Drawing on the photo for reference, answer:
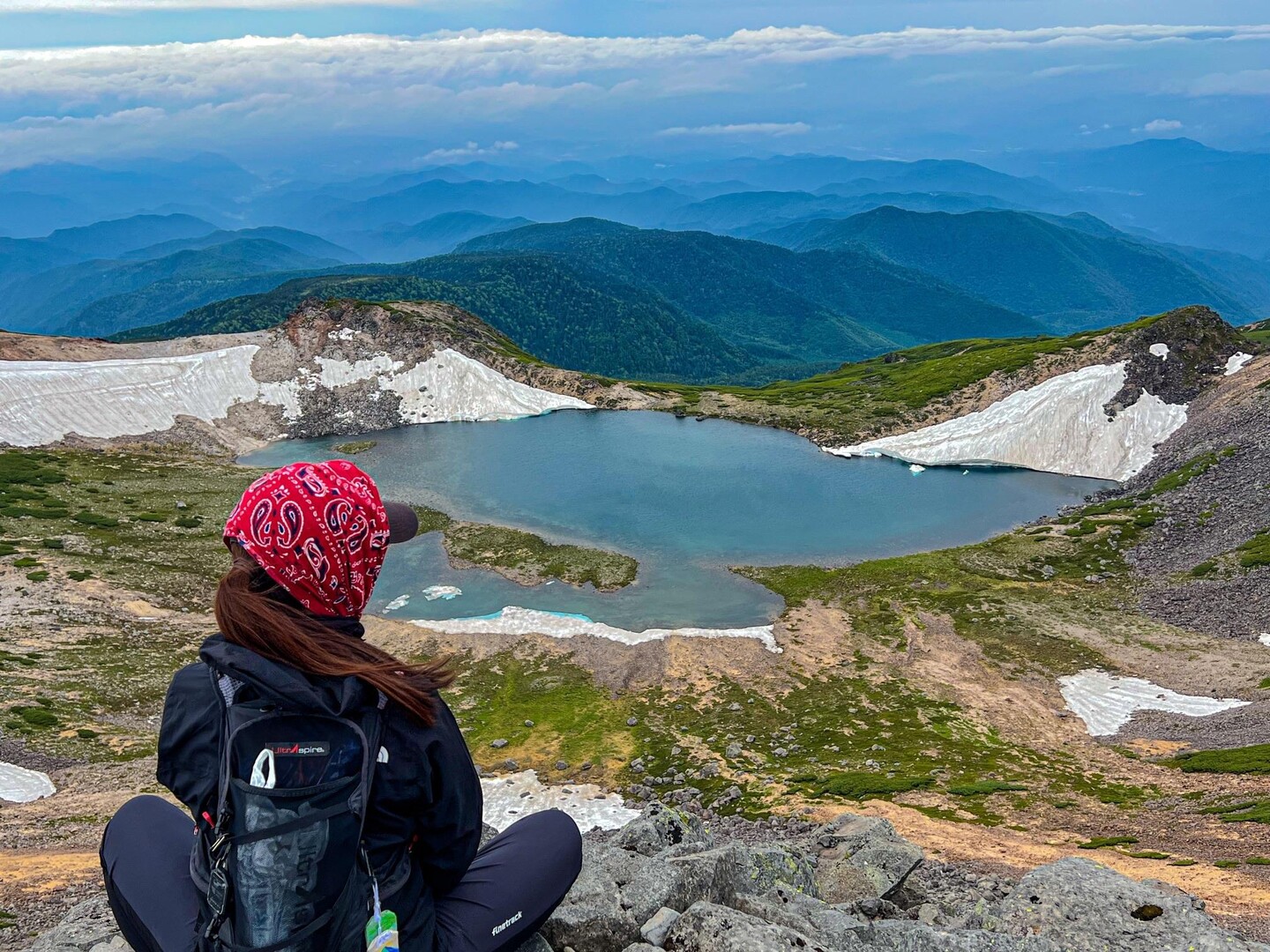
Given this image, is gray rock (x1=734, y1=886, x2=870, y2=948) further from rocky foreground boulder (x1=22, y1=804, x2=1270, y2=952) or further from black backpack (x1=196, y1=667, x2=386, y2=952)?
black backpack (x1=196, y1=667, x2=386, y2=952)

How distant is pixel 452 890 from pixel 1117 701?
45698 mm

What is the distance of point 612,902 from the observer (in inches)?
376

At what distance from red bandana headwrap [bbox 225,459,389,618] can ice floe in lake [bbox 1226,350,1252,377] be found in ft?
372

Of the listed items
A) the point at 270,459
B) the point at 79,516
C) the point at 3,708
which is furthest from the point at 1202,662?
the point at 270,459

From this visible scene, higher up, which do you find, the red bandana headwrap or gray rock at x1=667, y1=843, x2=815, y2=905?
the red bandana headwrap

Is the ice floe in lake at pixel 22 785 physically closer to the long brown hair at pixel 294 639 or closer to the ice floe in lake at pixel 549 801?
the ice floe in lake at pixel 549 801

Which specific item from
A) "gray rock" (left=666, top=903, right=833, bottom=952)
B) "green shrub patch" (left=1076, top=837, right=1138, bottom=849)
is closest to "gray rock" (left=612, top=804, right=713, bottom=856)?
"gray rock" (left=666, top=903, right=833, bottom=952)

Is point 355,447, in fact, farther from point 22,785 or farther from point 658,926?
point 658,926

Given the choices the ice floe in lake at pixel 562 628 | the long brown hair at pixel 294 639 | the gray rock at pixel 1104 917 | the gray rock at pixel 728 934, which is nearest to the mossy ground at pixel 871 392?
the ice floe in lake at pixel 562 628

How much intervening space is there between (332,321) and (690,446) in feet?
215

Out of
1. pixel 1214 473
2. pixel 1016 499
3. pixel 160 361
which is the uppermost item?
pixel 160 361

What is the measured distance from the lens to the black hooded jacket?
5.05 metres

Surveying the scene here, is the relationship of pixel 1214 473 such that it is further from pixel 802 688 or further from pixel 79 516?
pixel 79 516

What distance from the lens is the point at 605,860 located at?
12141mm
